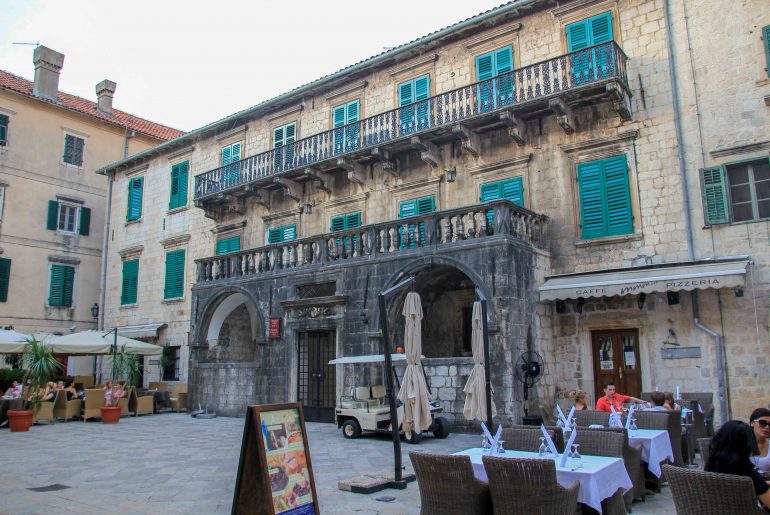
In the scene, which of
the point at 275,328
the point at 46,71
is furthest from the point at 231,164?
the point at 46,71

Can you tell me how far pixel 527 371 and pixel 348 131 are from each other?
8974 mm

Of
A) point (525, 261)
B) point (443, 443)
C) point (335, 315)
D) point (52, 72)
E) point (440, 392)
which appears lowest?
point (443, 443)

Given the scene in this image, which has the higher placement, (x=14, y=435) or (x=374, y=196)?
(x=374, y=196)

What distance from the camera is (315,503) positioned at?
18.5 ft

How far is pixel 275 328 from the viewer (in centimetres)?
1670

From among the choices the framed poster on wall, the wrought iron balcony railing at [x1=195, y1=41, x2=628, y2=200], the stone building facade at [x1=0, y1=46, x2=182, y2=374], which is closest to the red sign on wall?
the wrought iron balcony railing at [x1=195, y1=41, x2=628, y2=200]

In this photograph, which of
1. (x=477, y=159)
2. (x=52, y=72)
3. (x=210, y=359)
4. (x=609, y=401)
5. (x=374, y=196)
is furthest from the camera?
(x=52, y=72)

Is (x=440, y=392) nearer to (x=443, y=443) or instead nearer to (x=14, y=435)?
(x=443, y=443)

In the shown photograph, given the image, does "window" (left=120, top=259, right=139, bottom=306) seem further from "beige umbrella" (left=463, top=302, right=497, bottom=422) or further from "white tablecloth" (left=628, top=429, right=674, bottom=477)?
"white tablecloth" (left=628, top=429, right=674, bottom=477)

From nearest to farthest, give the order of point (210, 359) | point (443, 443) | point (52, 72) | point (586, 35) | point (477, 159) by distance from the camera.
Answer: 1. point (443, 443)
2. point (586, 35)
3. point (477, 159)
4. point (210, 359)
5. point (52, 72)

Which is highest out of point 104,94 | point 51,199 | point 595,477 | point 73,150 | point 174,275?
point 104,94

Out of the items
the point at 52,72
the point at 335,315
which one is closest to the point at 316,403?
the point at 335,315

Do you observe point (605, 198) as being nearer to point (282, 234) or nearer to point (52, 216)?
point (282, 234)

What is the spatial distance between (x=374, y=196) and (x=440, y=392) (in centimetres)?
681
